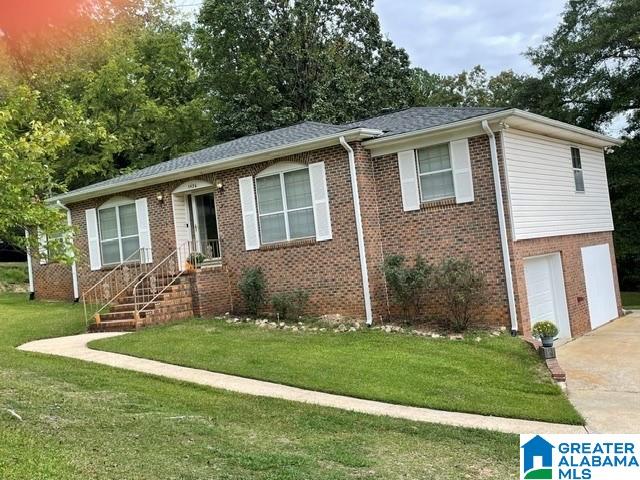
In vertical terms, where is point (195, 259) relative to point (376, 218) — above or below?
below

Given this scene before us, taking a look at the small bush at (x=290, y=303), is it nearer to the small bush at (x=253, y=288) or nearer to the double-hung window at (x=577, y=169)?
the small bush at (x=253, y=288)

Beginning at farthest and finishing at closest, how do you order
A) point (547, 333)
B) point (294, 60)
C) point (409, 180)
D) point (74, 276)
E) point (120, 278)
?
point (294, 60) → point (74, 276) → point (120, 278) → point (409, 180) → point (547, 333)

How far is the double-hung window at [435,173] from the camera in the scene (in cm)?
1162

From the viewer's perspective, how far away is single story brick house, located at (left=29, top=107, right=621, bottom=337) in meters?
11.2

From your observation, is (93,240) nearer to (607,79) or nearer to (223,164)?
(223,164)

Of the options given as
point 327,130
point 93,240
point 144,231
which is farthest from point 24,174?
point 93,240

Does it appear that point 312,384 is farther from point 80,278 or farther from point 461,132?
point 80,278

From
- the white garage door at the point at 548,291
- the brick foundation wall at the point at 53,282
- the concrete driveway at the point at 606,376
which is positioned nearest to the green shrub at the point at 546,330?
the concrete driveway at the point at 606,376

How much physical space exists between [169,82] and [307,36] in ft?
23.9

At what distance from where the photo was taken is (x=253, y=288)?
13086 mm

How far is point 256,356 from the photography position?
9.52m

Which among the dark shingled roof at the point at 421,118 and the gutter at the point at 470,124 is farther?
the dark shingled roof at the point at 421,118

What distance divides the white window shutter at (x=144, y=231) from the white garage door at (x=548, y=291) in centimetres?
925

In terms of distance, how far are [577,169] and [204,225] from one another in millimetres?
9430
